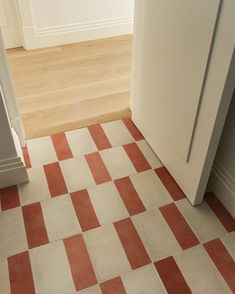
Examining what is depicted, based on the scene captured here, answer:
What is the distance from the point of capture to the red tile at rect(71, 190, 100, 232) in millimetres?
1370

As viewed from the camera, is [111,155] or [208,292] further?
[111,155]

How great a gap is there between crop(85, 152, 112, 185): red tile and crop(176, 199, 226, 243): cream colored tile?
15.6 inches

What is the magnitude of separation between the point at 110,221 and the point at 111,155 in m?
0.45

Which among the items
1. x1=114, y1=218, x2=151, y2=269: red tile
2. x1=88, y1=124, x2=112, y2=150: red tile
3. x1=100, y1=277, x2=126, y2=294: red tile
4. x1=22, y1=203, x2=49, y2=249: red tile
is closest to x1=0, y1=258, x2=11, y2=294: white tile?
x1=22, y1=203, x2=49, y2=249: red tile

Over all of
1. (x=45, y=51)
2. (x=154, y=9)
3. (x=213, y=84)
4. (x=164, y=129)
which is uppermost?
(x=154, y=9)

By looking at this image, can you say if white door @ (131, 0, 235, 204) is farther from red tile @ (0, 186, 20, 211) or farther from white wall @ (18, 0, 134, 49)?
white wall @ (18, 0, 134, 49)

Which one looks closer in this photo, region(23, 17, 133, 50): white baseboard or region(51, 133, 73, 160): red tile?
region(51, 133, 73, 160): red tile

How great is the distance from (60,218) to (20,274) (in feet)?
0.95

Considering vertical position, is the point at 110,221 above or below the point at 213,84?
below

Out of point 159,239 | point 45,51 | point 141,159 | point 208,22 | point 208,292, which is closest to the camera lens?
point 208,22

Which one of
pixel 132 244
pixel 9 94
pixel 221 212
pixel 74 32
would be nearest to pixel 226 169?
pixel 221 212

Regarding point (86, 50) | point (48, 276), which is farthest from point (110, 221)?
point (86, 50)

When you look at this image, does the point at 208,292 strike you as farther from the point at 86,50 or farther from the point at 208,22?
the point at 86,50

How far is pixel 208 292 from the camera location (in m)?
1.15
